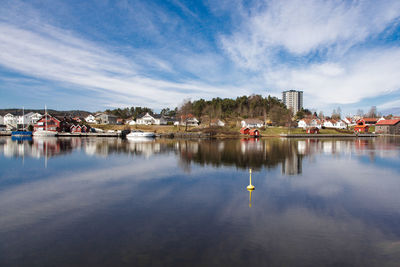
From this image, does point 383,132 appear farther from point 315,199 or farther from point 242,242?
point 242,242

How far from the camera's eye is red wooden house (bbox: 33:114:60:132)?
8325 centimetres

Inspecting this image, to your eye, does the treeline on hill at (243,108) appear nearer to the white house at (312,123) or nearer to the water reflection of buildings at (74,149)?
the white house at (312,123)

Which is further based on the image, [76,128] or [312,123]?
[312,123]

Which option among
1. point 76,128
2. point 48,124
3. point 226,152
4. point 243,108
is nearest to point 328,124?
point 243,108

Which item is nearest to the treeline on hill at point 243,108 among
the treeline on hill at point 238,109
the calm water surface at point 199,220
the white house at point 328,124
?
the treeline on hill at point 238,109

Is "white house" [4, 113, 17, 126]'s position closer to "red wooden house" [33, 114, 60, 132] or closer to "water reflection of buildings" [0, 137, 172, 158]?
"red wooden house" [33, 114, 60, 132]

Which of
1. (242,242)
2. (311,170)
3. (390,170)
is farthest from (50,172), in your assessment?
(390,170)

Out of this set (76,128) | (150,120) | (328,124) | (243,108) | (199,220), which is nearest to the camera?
(199,220)

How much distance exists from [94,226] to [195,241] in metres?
4.40

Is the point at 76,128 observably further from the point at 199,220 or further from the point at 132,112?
the point at 199,220

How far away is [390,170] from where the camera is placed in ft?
72.3

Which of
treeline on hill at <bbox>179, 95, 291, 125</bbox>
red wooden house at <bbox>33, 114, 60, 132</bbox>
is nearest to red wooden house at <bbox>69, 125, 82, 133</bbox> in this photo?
red wooden house at <bbox>33, 114, 60, 132</bbox>

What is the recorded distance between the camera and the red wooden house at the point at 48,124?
83.2m

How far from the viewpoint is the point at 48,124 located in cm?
8362
